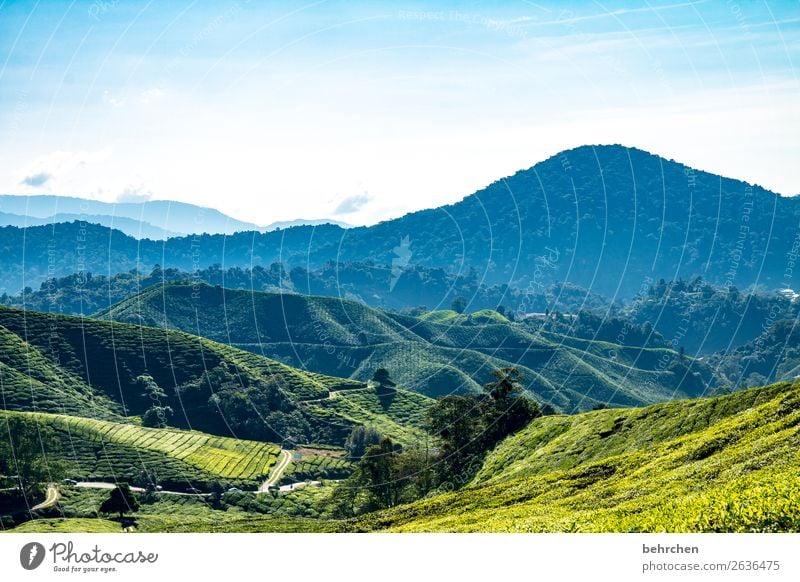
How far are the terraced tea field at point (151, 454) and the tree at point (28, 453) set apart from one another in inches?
133

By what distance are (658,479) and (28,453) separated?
4375 inches

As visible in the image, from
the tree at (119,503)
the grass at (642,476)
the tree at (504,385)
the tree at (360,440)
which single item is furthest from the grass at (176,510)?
the tree at (504,385)

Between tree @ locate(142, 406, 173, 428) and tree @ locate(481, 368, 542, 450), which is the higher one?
tree @ locate(481, 368, 542, 450)

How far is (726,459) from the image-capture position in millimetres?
34469

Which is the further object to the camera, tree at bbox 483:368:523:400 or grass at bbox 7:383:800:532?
tree at bbox 483:368:523:400

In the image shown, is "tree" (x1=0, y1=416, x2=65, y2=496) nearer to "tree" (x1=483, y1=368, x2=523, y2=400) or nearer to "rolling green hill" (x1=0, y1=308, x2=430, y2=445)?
"rolling green hill" (x1=0, y1=308, x2=430, y2=445)

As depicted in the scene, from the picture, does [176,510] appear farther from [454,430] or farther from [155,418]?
[155,418]

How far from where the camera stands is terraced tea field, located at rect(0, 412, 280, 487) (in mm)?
133375

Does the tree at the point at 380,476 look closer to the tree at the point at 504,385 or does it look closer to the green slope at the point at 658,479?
the tree at the point at 504,385

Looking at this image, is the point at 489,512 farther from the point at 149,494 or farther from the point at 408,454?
the point at 149,494

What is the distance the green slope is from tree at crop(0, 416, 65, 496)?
7712cm

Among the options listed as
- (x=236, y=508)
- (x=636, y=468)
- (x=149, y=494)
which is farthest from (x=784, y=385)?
(x=149, y=494)

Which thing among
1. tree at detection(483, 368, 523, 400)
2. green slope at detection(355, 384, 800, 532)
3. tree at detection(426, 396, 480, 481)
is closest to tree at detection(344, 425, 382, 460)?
tree at detection(426, 396, 480, 481)
